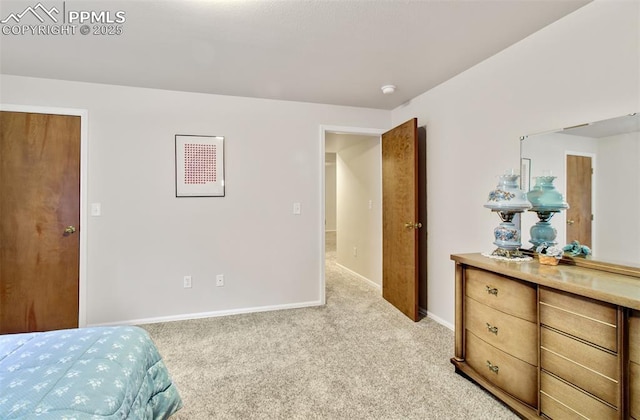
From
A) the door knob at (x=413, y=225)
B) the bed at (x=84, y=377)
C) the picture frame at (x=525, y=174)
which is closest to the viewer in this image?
the bed at (x=84, y=377)

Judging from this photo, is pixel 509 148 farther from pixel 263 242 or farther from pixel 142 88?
pixel 142 88

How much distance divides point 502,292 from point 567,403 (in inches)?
21.0

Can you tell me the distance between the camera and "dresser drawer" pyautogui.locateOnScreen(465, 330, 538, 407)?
149cm

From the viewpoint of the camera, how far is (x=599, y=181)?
1.58 m

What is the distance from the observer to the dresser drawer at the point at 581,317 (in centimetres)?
117

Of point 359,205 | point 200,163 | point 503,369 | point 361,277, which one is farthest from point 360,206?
point 503,369

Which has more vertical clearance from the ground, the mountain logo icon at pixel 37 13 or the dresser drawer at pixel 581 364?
the mountain logo icon at pixel 37 13

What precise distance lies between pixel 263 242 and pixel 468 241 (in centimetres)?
197

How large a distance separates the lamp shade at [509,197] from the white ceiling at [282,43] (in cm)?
96

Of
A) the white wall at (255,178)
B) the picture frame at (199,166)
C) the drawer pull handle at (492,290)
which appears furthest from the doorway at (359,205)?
the drawer pull handle at (492,290)

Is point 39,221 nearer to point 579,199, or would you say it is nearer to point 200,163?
point 200,163

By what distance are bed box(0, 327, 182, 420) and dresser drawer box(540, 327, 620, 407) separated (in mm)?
1778

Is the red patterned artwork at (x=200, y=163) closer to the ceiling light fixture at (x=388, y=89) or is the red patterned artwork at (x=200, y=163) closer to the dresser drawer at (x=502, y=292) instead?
the ceiling light fixture at (x=388, y=89)

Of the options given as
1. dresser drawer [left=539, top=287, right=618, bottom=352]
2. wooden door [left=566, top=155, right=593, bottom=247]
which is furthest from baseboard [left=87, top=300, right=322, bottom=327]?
wooden door [left=566, top=155, right=593, bottom=247]
